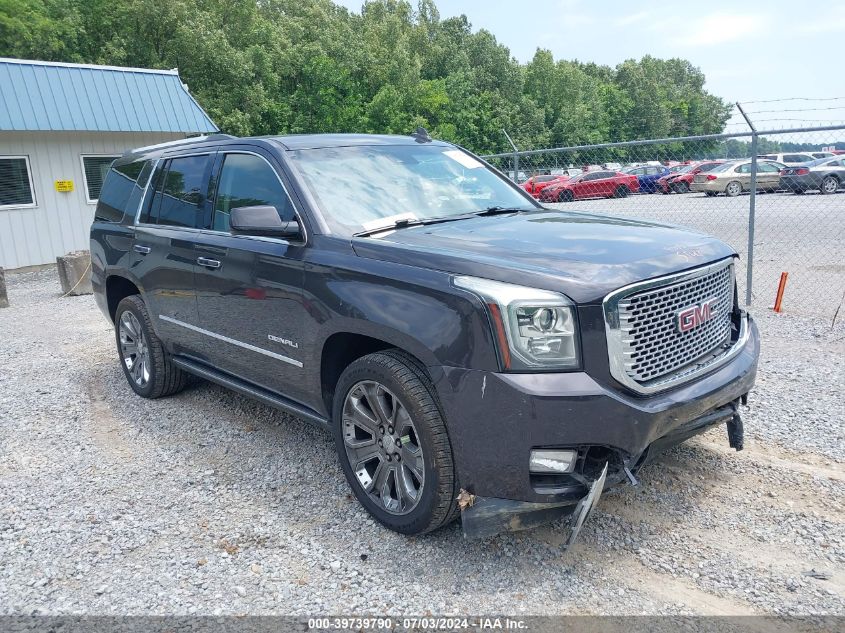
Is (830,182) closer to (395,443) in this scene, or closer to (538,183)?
(538,183)

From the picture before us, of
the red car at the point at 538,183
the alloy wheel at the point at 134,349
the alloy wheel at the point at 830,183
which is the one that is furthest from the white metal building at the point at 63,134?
the alloy wheel at the point at 830,183

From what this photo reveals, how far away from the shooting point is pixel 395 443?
334cm

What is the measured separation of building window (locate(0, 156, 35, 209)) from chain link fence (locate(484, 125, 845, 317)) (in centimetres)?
947

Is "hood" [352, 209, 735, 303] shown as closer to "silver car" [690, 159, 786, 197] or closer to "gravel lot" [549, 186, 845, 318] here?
"gravel lot" [549, 186, 845, 318]

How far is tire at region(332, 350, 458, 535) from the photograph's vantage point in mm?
3084

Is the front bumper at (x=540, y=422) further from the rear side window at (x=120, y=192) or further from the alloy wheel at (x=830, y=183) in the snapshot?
the alloy wheel at (x=830, y=183)

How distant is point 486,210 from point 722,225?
13156 mm

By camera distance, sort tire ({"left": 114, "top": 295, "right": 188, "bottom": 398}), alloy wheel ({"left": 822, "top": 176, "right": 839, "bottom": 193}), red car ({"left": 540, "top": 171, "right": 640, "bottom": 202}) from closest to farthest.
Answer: tire ({"left": 114, "top": 295, "right": 188, "bottom": 398})
red car ({"left": 540, "top": 171, "right": 640, "bottom": 202})
alloy wheel ({"left": 822, "top": 176, "right": 839, "bottom": 193})

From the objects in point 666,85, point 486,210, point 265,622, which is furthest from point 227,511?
point 666,85

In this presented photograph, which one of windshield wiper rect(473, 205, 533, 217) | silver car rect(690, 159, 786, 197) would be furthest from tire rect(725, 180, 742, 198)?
windshield wiper rect(473, 205, 533, 217)

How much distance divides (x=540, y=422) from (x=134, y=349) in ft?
13.9

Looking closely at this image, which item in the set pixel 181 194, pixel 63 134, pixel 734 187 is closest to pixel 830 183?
pixel 734 187

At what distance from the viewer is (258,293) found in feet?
13.2

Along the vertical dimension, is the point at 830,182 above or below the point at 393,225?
below
